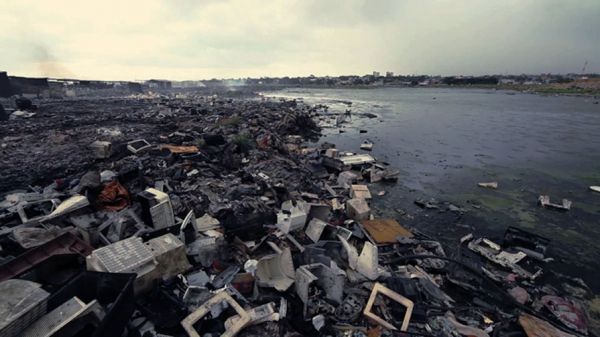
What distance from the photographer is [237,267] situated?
146 inches

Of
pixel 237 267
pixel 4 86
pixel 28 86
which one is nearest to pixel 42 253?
pixel 237 267

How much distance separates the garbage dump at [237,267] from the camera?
262 centimetres

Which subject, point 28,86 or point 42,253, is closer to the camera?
point 42,253

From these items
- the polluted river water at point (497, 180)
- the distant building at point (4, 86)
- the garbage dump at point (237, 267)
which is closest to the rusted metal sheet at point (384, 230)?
the garbage dump at point (237, 267)

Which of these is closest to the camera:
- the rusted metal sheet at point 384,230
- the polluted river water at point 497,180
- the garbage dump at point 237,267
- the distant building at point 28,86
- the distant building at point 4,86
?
the garbage dump at point 237,267

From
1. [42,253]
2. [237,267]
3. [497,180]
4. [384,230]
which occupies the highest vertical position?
[42,253]

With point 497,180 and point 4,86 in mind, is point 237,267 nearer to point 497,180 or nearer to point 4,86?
point 497,180

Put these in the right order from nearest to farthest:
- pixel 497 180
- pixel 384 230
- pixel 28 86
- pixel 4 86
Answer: pixel 384 230 < pixel 497 180 < pixel 4 86 < pixel 28 86

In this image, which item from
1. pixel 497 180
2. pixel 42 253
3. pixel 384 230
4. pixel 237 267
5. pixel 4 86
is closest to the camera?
pixel 42 253

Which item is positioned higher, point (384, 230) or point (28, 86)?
point (28, 86)

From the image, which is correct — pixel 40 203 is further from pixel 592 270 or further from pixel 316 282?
pixel 592 270

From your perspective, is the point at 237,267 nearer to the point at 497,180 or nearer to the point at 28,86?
the point at 497,180

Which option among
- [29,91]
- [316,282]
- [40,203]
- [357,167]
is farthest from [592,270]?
[29,91]

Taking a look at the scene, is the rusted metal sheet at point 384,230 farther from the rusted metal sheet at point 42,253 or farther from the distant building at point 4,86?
the distant building at point 4,86
